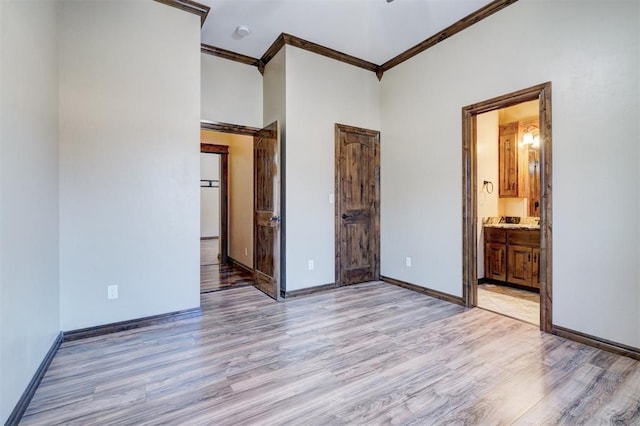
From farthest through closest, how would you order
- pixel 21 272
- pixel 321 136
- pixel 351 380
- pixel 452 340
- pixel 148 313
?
pixel 321 136
pixel 148 313
pixel 452 340
pixel 351 380
pixel 21 272

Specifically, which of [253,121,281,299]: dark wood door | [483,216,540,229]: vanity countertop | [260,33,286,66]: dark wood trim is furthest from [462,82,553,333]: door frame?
[260,33,286,66]: dark wood trim

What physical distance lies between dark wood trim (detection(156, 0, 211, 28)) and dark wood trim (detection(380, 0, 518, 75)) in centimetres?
242

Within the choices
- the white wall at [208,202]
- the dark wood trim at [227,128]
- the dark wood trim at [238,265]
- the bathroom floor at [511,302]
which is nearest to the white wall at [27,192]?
the dark wood trim at [227,128]

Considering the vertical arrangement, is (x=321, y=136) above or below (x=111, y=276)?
above

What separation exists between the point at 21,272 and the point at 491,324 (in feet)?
11.6

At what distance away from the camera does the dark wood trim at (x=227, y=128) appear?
3762mm

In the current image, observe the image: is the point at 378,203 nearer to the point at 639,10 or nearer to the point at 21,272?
the point at 639,10

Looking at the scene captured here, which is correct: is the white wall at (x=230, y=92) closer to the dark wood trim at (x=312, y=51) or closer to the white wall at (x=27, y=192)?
the dark wood trim at (x=312, y=51)

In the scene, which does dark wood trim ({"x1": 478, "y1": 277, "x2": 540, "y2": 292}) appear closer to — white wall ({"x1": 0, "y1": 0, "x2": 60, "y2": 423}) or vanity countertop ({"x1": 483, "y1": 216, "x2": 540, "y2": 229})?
vanity countertop ({"x1": 483, "y1": 216, "x2": 540, "y2": 229})

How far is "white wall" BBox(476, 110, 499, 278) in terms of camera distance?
173 inches

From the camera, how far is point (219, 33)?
11.6 feet

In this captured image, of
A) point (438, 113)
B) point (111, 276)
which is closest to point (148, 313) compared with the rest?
point (111, 276)

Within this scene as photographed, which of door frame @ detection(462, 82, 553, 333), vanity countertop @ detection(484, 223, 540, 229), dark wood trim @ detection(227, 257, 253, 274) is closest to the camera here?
door frame @ detection(462, 82, 553, 333)

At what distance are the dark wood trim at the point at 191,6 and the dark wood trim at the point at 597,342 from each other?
436 cm
